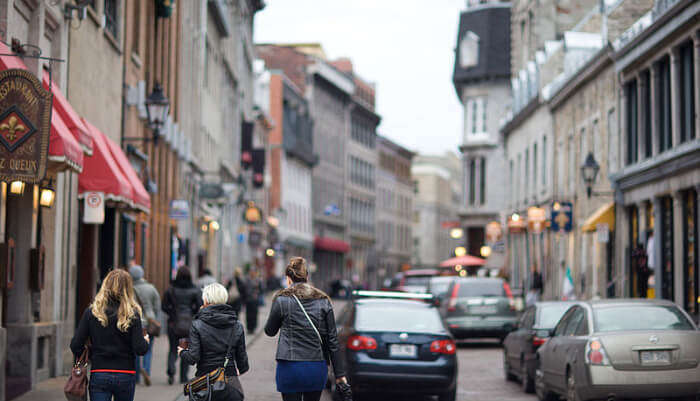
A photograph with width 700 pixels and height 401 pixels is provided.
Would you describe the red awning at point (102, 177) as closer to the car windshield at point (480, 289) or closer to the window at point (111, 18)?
the window at point (111, 18)

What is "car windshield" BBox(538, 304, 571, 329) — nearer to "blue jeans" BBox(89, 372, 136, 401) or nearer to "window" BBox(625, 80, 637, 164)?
"blue jeans" BBox(89, 372, 136, 401)

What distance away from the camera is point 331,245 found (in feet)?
323

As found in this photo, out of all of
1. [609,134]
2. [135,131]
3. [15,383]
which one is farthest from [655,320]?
[609,134]

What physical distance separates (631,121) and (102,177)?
17983mm

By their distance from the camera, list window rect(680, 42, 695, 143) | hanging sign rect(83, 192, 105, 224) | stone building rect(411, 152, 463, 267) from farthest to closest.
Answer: stone building rect(411, 152, 463, 267)
window rect(680, 42, 695, 143)
hanging sign rect(83, 192, 105, 224)

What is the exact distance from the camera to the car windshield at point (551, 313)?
19.3 metres

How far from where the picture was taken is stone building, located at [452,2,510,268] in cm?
6950

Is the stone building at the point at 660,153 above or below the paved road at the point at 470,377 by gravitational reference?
above

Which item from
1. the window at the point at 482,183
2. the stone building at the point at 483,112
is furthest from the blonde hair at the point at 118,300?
the window at the point at 482,183

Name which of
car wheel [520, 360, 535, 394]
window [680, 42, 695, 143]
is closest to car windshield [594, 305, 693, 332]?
car wheel [520, 360, 535, 394]

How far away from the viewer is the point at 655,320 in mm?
14641

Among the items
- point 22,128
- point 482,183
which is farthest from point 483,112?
point 22,128

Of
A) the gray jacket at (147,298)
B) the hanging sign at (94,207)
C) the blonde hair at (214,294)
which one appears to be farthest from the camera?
the hanging sign at (94,207)

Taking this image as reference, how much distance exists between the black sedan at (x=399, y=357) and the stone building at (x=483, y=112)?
5315 cm
